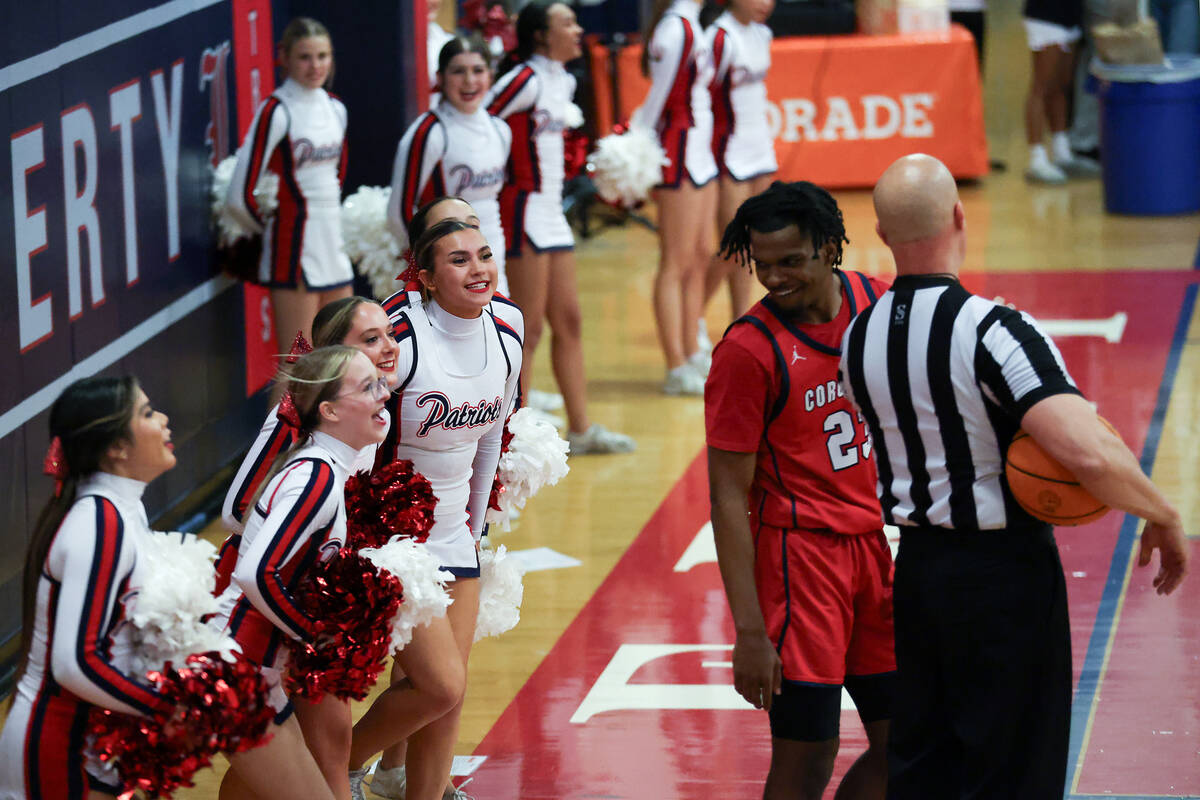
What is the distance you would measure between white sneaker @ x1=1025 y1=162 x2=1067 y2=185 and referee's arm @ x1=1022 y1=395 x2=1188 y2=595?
1090cm

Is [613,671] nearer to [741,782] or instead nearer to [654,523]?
[741,782]

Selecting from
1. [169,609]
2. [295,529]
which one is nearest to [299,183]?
[295,529]

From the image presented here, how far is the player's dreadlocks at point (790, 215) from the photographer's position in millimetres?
3477

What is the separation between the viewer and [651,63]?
331 inches

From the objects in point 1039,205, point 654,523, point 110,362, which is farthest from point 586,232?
point 110,362

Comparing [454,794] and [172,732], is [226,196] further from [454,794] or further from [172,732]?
[172,732]

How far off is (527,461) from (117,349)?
96.1 inches

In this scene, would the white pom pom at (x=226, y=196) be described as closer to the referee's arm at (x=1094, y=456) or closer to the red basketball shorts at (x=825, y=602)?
the red basketball shorts at (x=825, y=602)

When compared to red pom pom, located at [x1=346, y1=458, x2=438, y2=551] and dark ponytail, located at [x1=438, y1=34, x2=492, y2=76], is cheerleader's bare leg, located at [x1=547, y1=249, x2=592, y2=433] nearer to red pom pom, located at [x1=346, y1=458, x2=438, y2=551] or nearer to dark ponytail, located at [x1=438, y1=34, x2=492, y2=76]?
dark ponytail, located at [x1=438, y1=34, x2=492, y2=76]

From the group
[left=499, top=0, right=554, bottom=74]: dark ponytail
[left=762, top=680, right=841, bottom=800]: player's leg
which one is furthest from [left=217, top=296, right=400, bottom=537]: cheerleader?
[left=499, top=0, right=554, bottom=74]: dark ponytail

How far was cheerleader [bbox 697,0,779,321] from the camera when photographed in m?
8.57

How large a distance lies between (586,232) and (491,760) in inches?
313

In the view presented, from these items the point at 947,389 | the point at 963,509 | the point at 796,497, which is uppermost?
the point at 947,389

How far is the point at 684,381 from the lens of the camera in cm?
866
